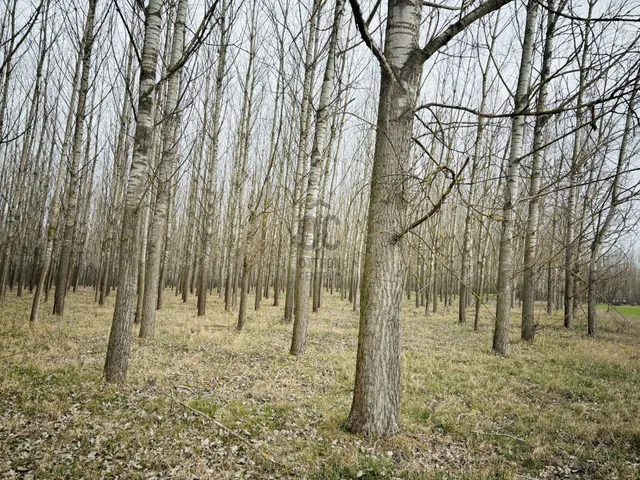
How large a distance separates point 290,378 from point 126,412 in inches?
92.0

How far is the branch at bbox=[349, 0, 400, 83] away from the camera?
2637 mm

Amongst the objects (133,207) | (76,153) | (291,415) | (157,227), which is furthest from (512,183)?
(76,153)

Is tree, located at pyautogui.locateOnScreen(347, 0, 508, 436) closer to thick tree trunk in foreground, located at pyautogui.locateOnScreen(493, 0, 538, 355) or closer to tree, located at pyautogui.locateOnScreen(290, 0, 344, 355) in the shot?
tree, located at pyautogui.locateOnScreen(290, 0, 344, 355)

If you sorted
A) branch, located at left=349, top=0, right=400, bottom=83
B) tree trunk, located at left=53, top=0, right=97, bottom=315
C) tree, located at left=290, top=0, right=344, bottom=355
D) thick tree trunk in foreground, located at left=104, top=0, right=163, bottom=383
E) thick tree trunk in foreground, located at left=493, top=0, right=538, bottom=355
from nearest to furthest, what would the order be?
branch, located at left=349, top=0, right=400, bottom=83
thick tree trunk in foreground, located at left=104, top=0, right=163, bottom=383
tree, located at left=290, top=0, right=344, bottom=355
thick tree trunk in foreground, located at left=493, top=0, right=538, bottom=355
tree trunk, located at left=53, top=0, right=97, bottom=315

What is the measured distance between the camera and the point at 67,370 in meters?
4.95

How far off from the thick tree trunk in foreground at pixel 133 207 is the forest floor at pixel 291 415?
387mm

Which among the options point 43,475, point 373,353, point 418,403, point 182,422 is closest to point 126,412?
point 182,422

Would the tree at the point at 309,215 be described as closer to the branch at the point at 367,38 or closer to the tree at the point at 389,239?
the tree at the point at 389,239

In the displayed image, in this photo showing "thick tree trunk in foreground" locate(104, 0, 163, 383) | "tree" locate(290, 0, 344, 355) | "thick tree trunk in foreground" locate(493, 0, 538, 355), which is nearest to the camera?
"thick tree trunk in foreground" locate(104, 0, 163, 383)

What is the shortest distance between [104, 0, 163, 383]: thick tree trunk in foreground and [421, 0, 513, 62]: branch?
3.55 m

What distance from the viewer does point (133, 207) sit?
458 centimetres

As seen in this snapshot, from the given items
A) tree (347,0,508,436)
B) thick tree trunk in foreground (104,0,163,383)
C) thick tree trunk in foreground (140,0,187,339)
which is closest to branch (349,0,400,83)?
tree (347,0,508,436)

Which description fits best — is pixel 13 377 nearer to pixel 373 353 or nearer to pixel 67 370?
pixel 67 370

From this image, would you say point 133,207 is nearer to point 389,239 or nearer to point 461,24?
point 389,239
